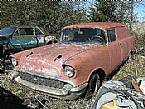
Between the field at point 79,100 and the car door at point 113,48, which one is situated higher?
the car door at point 113,48

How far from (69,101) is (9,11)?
12001 millimetres

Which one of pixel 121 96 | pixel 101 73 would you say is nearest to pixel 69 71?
pixel 101 73

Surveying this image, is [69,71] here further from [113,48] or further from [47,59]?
[113,48]

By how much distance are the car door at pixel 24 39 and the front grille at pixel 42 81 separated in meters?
4.66

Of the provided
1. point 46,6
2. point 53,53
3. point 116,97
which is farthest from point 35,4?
point 116,97

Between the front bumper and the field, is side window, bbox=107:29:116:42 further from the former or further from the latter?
the front bumper

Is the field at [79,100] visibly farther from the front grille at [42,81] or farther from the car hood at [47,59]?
the car hood at [47,59]

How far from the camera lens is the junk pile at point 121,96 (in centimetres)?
439

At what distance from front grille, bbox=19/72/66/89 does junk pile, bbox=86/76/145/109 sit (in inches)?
62.7

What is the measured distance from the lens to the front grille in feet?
20.6

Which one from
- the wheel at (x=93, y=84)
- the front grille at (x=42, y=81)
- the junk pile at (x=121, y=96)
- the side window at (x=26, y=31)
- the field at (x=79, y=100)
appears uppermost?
the side window at (x=26, y=31)

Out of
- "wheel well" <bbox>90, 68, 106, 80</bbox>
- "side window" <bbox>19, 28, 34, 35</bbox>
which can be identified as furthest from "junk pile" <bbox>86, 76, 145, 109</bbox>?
"side window" <bbox>19, 28, 34, 35</bbox>

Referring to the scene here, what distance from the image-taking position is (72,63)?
618cm

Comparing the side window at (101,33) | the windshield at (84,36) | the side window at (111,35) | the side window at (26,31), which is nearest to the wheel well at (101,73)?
the windshield at (84,36)
